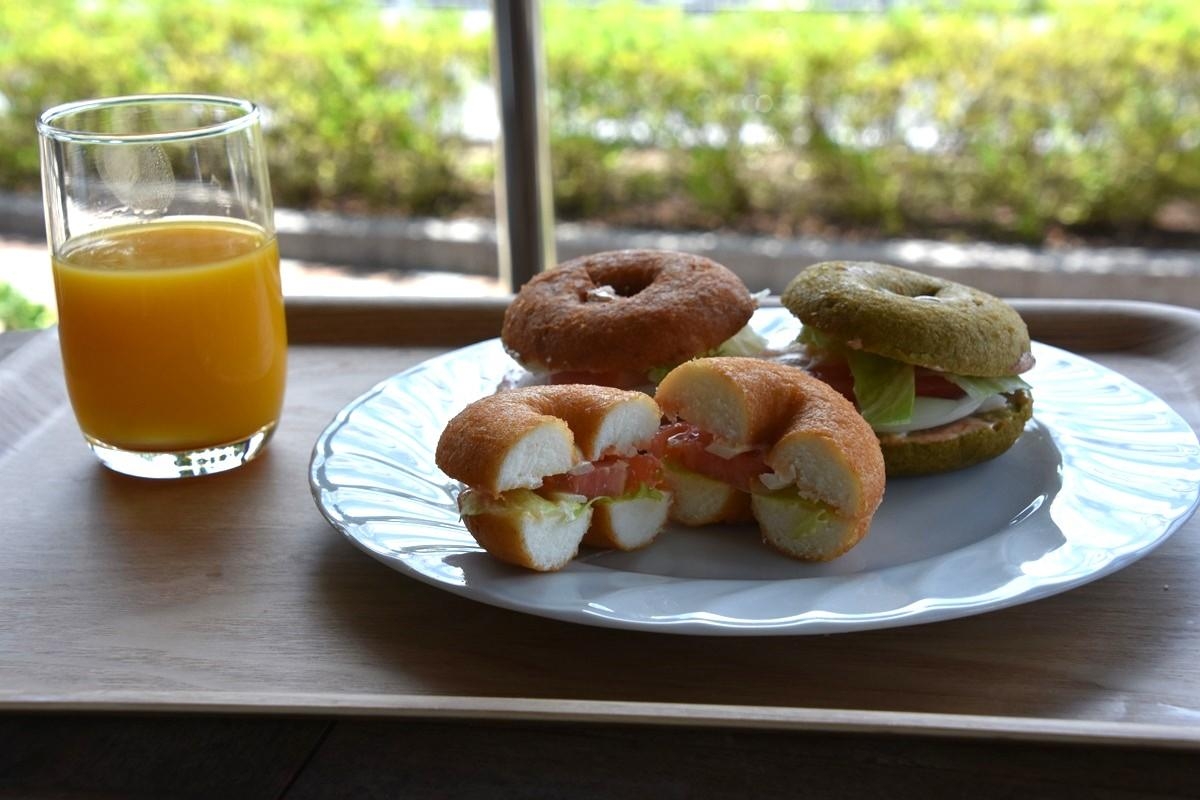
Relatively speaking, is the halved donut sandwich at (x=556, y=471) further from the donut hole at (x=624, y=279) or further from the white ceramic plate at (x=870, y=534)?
the donut hole at (x=624, y=279)

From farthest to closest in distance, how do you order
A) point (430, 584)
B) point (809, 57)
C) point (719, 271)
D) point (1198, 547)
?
point (809, 57), point (719, 271), point (1198, 547), point (430, 584)

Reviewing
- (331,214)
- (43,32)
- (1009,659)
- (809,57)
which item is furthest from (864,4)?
(1009,659)

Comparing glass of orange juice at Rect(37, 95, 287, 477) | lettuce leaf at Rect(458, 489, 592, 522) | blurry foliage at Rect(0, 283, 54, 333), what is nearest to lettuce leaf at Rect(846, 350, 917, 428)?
lettuce leaf at Rect(458, 489, 592, 522)

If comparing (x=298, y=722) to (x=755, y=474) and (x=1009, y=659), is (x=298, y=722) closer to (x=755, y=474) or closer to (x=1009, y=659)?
(x=755, y=474)

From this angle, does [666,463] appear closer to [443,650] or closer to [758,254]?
[443,650]

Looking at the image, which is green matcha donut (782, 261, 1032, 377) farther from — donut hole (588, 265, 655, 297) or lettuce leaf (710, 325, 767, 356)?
donut hole (588, 265, 655, 297)

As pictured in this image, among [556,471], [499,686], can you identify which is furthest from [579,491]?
[499,686]

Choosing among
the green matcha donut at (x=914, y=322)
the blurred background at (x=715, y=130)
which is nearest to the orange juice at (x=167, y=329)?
the green matcha donut at (x=914, y=322)
